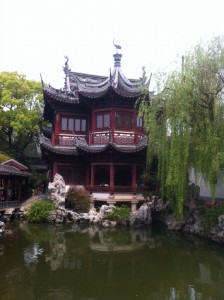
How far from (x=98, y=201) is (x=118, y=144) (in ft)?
10.7

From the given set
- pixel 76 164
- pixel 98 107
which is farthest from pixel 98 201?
pixel 98 107

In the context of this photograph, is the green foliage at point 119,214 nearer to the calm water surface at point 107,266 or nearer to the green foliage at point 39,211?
the calm water surface at point 107,266

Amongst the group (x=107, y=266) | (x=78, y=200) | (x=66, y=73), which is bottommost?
(x=107, y=266)

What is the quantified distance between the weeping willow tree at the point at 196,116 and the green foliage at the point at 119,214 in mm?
4164

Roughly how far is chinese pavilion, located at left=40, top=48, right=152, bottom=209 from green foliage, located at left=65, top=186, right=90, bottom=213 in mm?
654

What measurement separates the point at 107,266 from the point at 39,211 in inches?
313

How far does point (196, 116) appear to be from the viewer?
38.8 feet

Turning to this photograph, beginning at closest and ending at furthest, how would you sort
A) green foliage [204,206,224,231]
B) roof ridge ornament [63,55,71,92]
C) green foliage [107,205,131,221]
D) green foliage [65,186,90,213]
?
green foliage [204,206,224,231] < green foliage [107,205,131,221] < green foliage [65,186,90,213] < roof ridge ornament [63,55,71,92]

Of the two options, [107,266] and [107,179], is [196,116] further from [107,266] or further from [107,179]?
[107,179]

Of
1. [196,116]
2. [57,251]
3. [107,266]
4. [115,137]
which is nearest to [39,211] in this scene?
[115,137]

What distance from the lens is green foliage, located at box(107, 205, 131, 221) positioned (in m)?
16.0

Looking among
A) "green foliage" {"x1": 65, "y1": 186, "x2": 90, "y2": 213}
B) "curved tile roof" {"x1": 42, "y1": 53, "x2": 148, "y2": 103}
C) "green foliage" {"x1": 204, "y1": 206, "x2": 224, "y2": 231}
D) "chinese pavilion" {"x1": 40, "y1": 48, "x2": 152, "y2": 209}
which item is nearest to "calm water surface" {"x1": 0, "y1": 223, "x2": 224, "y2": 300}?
"green foliage" {"x1": 204, "y1": 206, "x2": 224, "y2": 231}

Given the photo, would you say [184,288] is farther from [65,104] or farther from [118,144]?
→ [65,104]

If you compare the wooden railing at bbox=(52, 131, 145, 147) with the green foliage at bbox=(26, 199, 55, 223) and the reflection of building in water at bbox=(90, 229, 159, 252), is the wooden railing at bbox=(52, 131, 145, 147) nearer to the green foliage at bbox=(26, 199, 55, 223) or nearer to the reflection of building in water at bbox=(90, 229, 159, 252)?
the green foliage at bbox=(26, 199, 55, 223)
